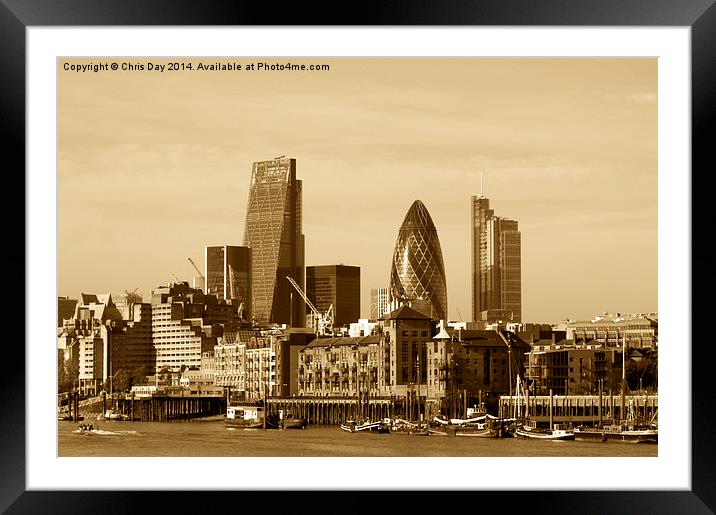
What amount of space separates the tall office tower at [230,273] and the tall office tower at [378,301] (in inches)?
62.8

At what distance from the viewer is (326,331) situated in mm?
14336

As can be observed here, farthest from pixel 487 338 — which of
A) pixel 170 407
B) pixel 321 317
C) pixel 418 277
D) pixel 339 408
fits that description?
pixel 170 407

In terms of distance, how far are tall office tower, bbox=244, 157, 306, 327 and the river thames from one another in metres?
1.66

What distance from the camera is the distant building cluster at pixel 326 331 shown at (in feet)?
37.0

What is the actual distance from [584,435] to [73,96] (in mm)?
8607

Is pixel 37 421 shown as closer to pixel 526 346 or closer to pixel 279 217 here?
pixel 279 217

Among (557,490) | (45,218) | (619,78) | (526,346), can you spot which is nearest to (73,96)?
(45,218)

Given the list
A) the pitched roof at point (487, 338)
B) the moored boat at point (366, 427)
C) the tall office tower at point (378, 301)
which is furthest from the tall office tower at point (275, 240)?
Answer: the pitched roof at point (487, 338)

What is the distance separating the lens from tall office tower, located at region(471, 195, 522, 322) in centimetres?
1001

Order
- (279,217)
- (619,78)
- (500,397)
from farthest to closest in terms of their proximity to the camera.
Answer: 1. (500,397)
2. (279,217)
3. (619,78)

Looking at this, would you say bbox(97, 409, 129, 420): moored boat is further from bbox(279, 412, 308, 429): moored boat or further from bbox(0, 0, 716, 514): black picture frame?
bbox(0, 0, 716, 514): black picture frame

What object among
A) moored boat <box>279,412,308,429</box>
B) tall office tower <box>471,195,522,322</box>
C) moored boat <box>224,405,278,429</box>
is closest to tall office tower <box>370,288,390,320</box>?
moored boat <box>279,412,308,429</box>

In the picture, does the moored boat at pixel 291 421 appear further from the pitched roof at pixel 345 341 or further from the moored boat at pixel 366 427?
the pitched roof at pixel 345 341
